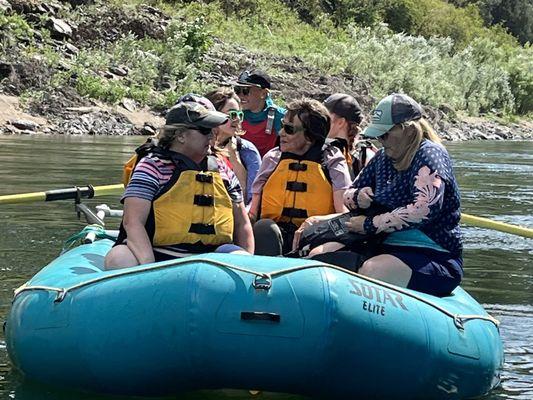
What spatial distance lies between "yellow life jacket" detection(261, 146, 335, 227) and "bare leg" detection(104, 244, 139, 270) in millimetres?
1058

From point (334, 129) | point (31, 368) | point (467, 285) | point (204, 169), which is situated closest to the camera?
point (31, 368)

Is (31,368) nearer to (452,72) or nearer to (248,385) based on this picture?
(248,385)

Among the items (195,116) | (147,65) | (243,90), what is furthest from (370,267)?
(147,65)

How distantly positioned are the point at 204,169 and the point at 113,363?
934mm

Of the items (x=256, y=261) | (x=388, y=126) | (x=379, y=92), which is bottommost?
(x=379, y=92)

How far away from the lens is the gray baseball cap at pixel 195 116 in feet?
13.6

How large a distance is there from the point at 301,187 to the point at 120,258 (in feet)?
3.83

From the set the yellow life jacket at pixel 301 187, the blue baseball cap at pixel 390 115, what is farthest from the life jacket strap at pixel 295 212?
the blue baseball cap at pixel 390 115

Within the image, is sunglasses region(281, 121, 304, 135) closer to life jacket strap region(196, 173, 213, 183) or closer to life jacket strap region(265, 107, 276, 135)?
life jacket strap region(196, 173, 213, 183)

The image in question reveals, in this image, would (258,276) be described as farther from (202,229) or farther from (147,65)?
(147,65)

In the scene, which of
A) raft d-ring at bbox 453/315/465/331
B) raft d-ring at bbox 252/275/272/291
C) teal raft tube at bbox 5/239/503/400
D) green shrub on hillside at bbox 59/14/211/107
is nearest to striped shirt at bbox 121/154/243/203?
teal raft tube at bbox 5/239/503/400

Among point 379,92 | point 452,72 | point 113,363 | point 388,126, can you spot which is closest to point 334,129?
point 388,126

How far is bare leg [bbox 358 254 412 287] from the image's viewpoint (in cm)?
426

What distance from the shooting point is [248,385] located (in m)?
3.67
